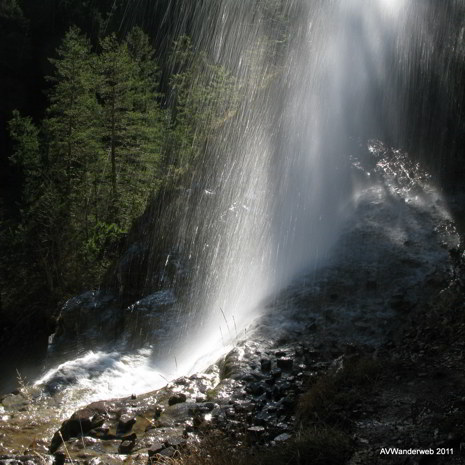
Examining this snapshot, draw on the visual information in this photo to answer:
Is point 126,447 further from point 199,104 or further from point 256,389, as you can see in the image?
point 199,104

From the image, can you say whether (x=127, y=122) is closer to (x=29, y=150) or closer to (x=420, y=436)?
(x=29, y=150)

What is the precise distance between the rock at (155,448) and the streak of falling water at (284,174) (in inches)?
114

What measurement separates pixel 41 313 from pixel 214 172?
10.5 m

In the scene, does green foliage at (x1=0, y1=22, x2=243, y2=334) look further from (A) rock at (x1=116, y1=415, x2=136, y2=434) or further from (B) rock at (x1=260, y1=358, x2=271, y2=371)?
(A) rock at (x1=116, y1=415, x2=136, y2=434)

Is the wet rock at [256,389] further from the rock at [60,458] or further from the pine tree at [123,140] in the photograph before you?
the pine tree at [123,140]

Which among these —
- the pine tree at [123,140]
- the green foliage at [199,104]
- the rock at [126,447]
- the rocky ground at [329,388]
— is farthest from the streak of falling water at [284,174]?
the pine tree at [123,140]

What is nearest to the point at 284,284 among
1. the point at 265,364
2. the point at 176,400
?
the point at 265,364

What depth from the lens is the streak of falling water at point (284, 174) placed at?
9805mm

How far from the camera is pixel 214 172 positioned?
13.2m

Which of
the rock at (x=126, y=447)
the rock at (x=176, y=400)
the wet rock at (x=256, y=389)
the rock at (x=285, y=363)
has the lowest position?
the rock at (x=126, y=447)

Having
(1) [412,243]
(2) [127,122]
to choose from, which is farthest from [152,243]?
(2) [127,122]

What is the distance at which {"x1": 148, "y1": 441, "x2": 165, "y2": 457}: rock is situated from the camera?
17.3ft

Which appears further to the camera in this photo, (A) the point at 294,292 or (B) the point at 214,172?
(B) the point at 214,172

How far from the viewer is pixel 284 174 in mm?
11891
